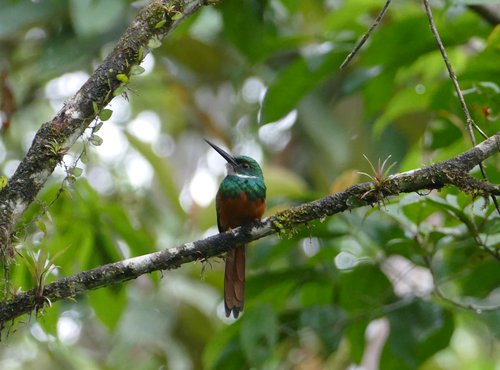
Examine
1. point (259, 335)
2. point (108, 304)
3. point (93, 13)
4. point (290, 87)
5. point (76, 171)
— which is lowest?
point (259, 335)

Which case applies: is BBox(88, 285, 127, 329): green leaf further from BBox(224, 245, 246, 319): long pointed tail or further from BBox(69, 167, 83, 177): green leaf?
BBox(69, 167, 83, 177): green leaf

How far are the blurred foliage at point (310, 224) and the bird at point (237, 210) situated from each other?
13 cm

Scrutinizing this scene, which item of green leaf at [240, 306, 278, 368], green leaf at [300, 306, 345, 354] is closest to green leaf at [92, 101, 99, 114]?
green leaf at [240, 306, 278, 368]

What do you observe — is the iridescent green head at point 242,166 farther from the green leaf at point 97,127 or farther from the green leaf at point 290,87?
the green leaf at point 97,127

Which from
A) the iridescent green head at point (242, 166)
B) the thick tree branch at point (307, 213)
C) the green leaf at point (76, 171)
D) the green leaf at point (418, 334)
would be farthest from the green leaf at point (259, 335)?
the green leaf at point (76, 171)

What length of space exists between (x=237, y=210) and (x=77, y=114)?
3.46ft

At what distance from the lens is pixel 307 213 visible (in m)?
1.99

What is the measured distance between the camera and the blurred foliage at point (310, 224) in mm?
2705

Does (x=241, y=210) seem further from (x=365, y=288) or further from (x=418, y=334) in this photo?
(x=418, y=334)

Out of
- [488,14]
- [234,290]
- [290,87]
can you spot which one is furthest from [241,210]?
[488,14]

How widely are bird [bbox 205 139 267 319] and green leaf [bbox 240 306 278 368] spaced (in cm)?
15

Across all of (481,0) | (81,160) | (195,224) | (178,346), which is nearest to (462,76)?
(481,0)

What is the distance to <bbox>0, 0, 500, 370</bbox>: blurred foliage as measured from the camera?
8.87 feet

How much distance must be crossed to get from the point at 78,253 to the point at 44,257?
1.18 m
